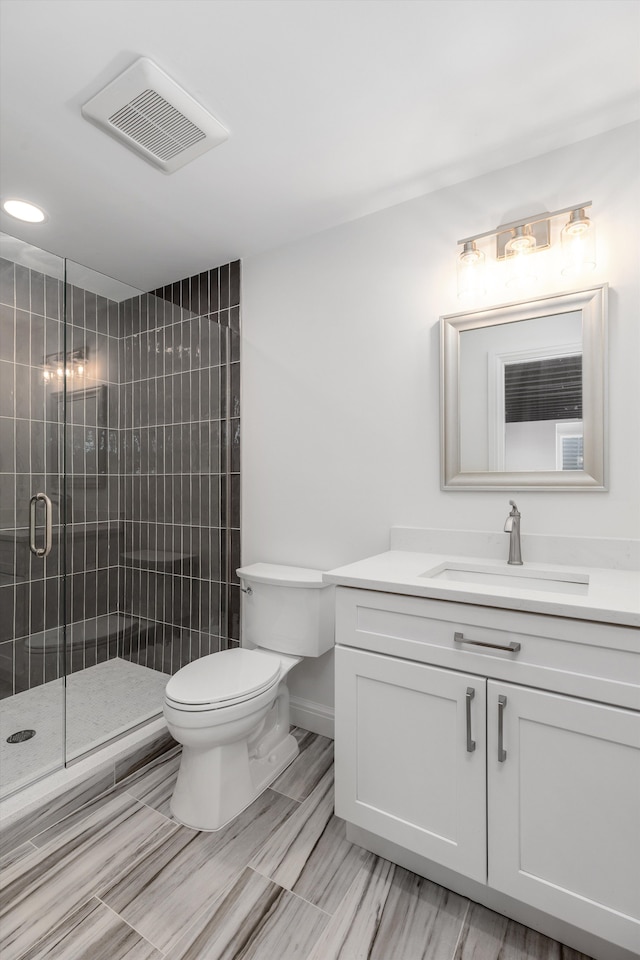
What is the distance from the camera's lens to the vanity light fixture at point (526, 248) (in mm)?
1488

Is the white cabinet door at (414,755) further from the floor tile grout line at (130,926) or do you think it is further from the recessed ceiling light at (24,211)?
the recessed ceiling light at (24,211)

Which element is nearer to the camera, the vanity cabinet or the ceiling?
the vanity cabinet

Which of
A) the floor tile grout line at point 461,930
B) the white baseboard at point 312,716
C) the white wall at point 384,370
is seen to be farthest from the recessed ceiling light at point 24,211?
the floor tile grout line at point 461,930

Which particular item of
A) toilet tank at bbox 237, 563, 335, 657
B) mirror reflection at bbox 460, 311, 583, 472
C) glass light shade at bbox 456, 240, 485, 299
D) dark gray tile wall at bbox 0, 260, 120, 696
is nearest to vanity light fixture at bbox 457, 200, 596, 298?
glass light shade at bbox 456, 240, 485, 299

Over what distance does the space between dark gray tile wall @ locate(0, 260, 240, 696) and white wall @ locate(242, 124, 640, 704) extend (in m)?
0.18

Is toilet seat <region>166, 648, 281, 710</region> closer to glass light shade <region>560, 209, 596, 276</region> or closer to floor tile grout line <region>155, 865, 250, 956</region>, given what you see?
floor tile grout line <region>155, 865, 250, 956</region>

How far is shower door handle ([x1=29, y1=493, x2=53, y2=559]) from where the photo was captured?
183cm

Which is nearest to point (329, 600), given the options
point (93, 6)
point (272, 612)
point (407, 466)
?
point (272, 612)

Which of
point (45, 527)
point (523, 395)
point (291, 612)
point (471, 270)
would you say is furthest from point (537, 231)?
point (45, 527)

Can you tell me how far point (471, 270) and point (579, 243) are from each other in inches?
13.6

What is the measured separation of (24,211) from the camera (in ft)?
6.40

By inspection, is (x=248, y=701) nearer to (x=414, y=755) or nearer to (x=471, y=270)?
(x=414, y=755)

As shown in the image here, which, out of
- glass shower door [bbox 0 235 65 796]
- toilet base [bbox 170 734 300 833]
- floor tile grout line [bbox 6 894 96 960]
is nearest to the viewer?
floor tile grout line [bbox 6 894 96 960]

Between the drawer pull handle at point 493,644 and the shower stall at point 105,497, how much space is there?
143 cm
